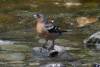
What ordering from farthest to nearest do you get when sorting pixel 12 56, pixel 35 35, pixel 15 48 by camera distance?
1. pixel 35 35
2. pixel 15 48
3. pixel 12 56

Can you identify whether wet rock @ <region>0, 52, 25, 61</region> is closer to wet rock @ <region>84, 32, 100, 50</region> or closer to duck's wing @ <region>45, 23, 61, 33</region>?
duck's wing @ <region>45, 23, 61, 33</region>

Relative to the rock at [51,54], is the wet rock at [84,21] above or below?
above

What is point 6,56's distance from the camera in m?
8.16

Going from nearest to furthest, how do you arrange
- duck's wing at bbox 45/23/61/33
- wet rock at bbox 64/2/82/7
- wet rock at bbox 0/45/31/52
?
duck's wing at bbox 45/23/61/33
wet rock at bbox 0/45/31/52
wet rock at bbox 64/2/82/7

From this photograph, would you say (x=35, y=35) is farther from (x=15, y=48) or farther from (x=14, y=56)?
(x=14, y=56)

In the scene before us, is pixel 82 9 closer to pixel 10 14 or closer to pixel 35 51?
pixel 10 14

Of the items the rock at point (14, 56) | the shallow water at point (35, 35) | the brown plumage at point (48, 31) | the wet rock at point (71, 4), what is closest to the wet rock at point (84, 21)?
the shallow water at point (35, 35)

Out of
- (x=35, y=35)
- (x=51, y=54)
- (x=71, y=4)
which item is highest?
(x=71, y=4)

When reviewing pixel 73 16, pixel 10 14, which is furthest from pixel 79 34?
pixel 10 14

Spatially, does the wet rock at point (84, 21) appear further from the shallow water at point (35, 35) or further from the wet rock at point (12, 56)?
the wet rock at point (12, 56)

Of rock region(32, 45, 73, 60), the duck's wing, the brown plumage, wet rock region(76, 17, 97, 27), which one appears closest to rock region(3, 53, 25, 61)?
rock region(32, 45, 73, 60)

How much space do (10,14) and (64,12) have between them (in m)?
1.55

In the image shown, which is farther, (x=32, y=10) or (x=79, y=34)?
(x=32, y=10)

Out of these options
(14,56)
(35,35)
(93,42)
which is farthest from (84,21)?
(14,56)
